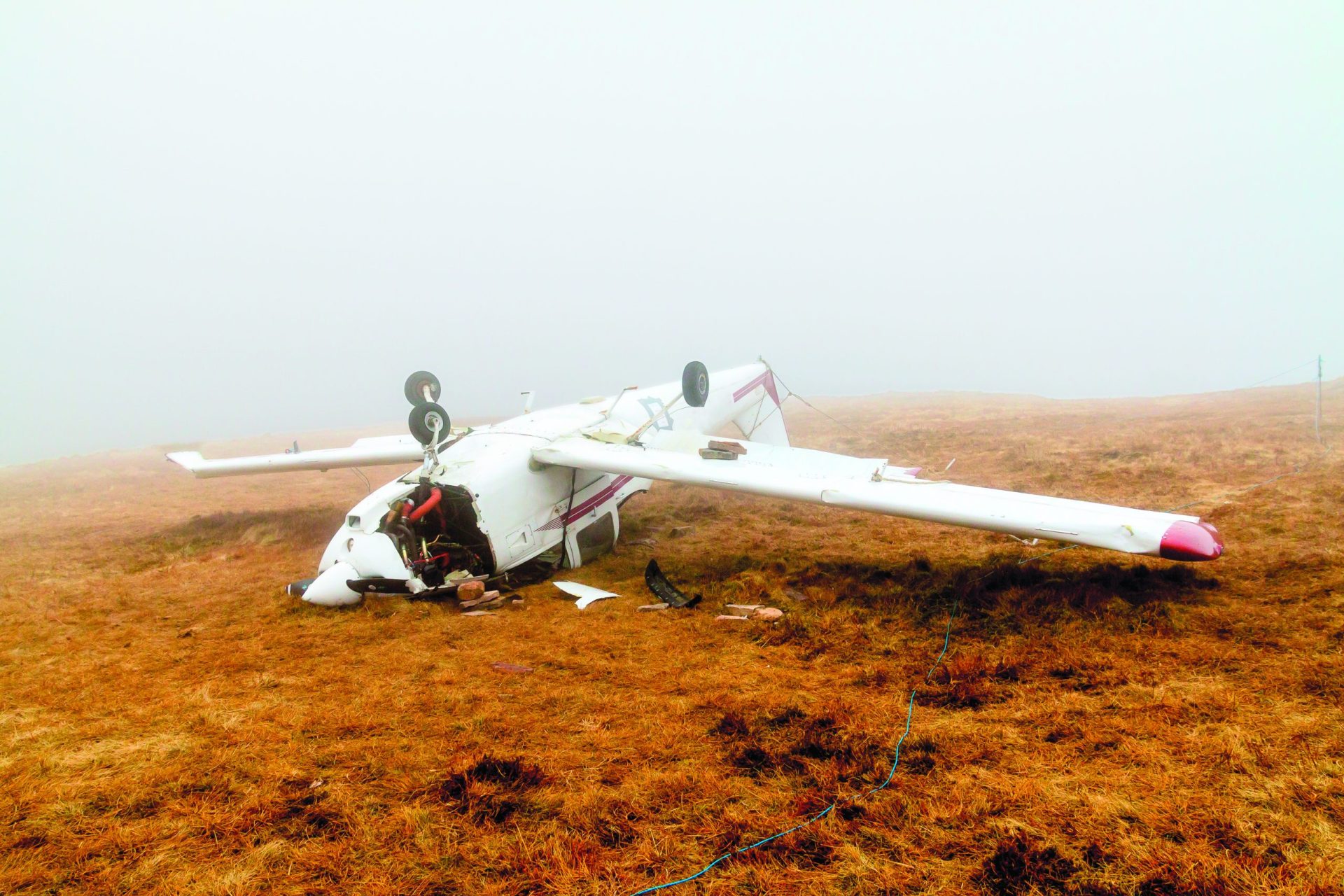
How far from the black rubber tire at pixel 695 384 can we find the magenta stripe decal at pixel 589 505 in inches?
79.2

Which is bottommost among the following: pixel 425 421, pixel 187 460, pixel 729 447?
pixel 729 447

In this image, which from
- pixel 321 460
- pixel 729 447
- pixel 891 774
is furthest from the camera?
pixel 321 460

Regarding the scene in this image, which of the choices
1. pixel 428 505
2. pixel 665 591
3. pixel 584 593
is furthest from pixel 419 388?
pixel 665 591

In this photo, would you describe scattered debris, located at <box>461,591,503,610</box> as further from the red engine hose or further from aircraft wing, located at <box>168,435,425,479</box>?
aircraft wing, located at <box>168,435,425,479</box>

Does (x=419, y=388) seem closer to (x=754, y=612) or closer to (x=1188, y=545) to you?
(x=754, y=612)

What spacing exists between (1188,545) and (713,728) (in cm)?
504

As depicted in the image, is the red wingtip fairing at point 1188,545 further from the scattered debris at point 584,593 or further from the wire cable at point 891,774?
the scattered debris at point 584,593

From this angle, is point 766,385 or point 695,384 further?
point 766,385

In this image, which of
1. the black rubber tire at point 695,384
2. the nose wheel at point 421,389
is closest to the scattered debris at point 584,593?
the nose wheel at point 421,389

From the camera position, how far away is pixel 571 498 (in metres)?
10.2

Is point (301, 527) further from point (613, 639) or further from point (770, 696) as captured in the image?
point (770, 696)

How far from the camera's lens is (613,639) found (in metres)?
6.93

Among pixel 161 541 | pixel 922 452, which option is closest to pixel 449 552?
pixel 161 541

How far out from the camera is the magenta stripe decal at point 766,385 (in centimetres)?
1600
